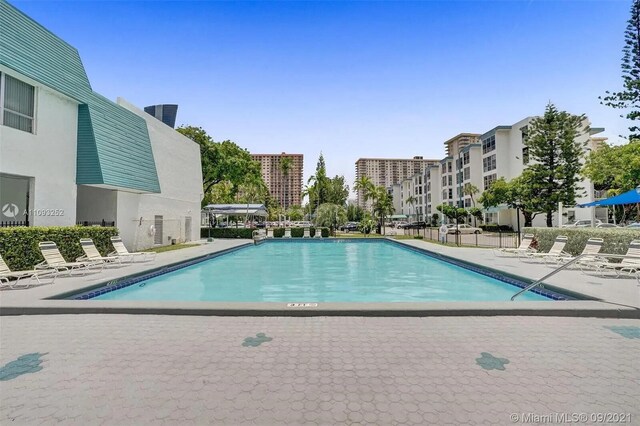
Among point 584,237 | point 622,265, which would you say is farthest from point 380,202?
point 622,265

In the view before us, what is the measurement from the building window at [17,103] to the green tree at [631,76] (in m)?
28.1

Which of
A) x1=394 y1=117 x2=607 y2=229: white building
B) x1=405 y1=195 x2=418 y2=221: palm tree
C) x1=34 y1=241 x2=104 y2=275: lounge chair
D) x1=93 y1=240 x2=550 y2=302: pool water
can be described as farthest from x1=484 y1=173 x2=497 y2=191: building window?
x1=34 y1=241 x2=104 y2=275: lounge chair

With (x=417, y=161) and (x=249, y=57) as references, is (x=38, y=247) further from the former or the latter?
(x=417, y=161)

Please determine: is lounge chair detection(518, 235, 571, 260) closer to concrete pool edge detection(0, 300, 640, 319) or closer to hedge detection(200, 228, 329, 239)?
concrete pool edge detection(0, 300, 640, 319)

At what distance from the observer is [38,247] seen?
1045cm

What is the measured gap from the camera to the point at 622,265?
30.1 ft

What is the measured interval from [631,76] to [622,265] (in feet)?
52.5

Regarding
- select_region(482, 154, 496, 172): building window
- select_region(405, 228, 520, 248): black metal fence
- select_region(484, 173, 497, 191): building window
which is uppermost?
select_region(482, 154, 496, 172): building window

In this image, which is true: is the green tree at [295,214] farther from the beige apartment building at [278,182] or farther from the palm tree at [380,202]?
the palm tree at [380,202]

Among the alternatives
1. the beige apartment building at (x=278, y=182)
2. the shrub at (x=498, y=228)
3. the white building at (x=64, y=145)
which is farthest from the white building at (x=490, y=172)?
the beige apartment building at (x=278, y=182)

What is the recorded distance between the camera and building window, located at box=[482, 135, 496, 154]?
47475mm

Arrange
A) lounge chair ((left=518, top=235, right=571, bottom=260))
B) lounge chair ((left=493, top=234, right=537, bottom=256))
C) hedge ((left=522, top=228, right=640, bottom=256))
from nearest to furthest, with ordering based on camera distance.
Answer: hedge ((left=522, top=228, right=640, bottom=256)) → lounge chair ((left=518, top=235, right=571, bottom=260)) → lounge chair ((left=493, top=234, right=537, bottom=256))

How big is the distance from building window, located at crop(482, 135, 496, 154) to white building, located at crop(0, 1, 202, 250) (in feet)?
146

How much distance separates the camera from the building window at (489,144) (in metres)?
47.5
